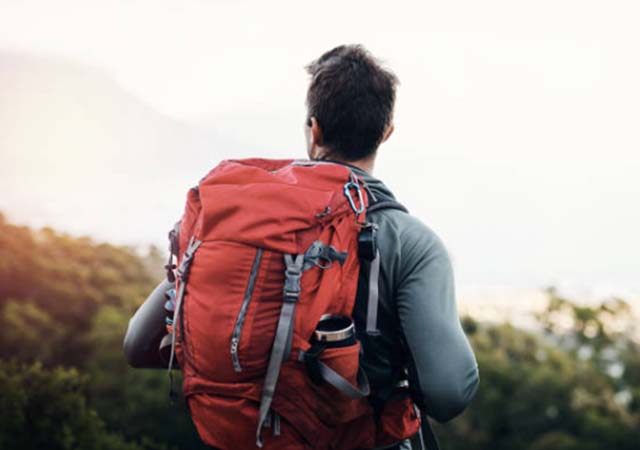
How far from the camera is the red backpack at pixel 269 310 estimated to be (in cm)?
171

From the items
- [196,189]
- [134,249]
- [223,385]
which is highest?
[196,189]

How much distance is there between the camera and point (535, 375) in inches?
678

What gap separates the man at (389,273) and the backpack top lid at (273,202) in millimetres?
130

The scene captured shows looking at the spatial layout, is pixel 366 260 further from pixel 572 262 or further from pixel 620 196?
pixel 620 196

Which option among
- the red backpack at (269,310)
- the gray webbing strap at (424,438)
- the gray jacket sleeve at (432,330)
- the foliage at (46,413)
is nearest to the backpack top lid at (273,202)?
the red backpack at (269,310)

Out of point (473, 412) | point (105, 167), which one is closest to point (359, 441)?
point (105, 167)

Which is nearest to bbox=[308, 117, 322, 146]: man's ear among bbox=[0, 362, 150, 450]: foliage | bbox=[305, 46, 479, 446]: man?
bbox=[305, 46, 479, 446]: man

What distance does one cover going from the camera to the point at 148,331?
7.13 feet

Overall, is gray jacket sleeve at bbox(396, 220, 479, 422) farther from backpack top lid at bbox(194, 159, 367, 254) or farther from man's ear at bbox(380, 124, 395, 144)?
man's ear at bbox(380, 124, 395, 144)

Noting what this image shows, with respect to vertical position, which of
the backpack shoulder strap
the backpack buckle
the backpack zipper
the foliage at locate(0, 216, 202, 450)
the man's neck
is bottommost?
the foliage at locate(0, 216, 202, 450)

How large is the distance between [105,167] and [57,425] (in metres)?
9.81

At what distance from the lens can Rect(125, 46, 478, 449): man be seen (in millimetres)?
1803

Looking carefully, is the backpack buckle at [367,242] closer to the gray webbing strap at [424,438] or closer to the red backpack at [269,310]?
the red backpack at [269,310]

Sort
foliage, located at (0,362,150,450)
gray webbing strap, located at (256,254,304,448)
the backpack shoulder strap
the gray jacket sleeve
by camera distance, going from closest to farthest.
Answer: gray webbing strap, located at (256,254,304,448) → the gray jacket sleeve → the backpack shoulder strap → foliage, located at (0,362,150,450)
